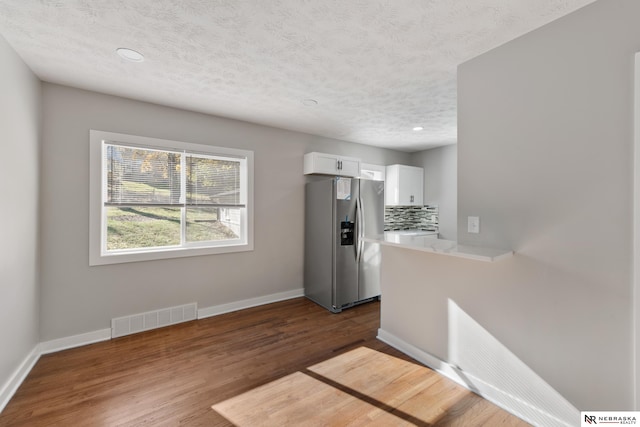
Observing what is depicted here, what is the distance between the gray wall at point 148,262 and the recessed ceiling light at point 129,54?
93 cm

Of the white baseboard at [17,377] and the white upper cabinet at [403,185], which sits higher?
the white upper cabinet at [403,185]

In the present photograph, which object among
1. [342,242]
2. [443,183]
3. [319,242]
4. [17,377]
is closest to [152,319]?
[17,377]

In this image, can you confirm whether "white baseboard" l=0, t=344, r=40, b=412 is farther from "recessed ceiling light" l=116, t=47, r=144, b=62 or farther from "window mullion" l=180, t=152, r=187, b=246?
"recessed ceiling light" l=116, t=47, r=144, b=62

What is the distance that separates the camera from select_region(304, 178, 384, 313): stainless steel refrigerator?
350 centimetres

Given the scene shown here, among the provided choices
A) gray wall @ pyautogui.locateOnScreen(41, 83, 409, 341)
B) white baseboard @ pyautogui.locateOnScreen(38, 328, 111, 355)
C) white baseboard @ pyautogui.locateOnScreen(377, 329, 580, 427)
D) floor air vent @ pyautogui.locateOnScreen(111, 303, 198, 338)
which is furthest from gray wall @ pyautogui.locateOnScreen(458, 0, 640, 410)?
white baseboard @ pyautogui.locateOnScreen(38, 328, 111, 355)

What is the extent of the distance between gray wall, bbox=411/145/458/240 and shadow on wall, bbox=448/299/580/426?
299 centimetres

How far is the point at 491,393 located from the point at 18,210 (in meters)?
3.64

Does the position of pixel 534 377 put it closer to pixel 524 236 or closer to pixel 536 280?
pixel 536 280

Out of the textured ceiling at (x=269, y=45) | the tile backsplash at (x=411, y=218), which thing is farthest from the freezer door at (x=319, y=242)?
the tile backsplash at (x=411, y=218)

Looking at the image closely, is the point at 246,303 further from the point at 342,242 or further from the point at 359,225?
the point at 359,225

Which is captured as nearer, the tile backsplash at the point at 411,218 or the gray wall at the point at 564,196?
the gray wall at the point at 564,196

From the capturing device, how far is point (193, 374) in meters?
2.16

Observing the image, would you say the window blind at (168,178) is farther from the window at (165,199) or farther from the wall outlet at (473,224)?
the wall outlet at (473,224)

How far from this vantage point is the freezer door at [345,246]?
137 inches
